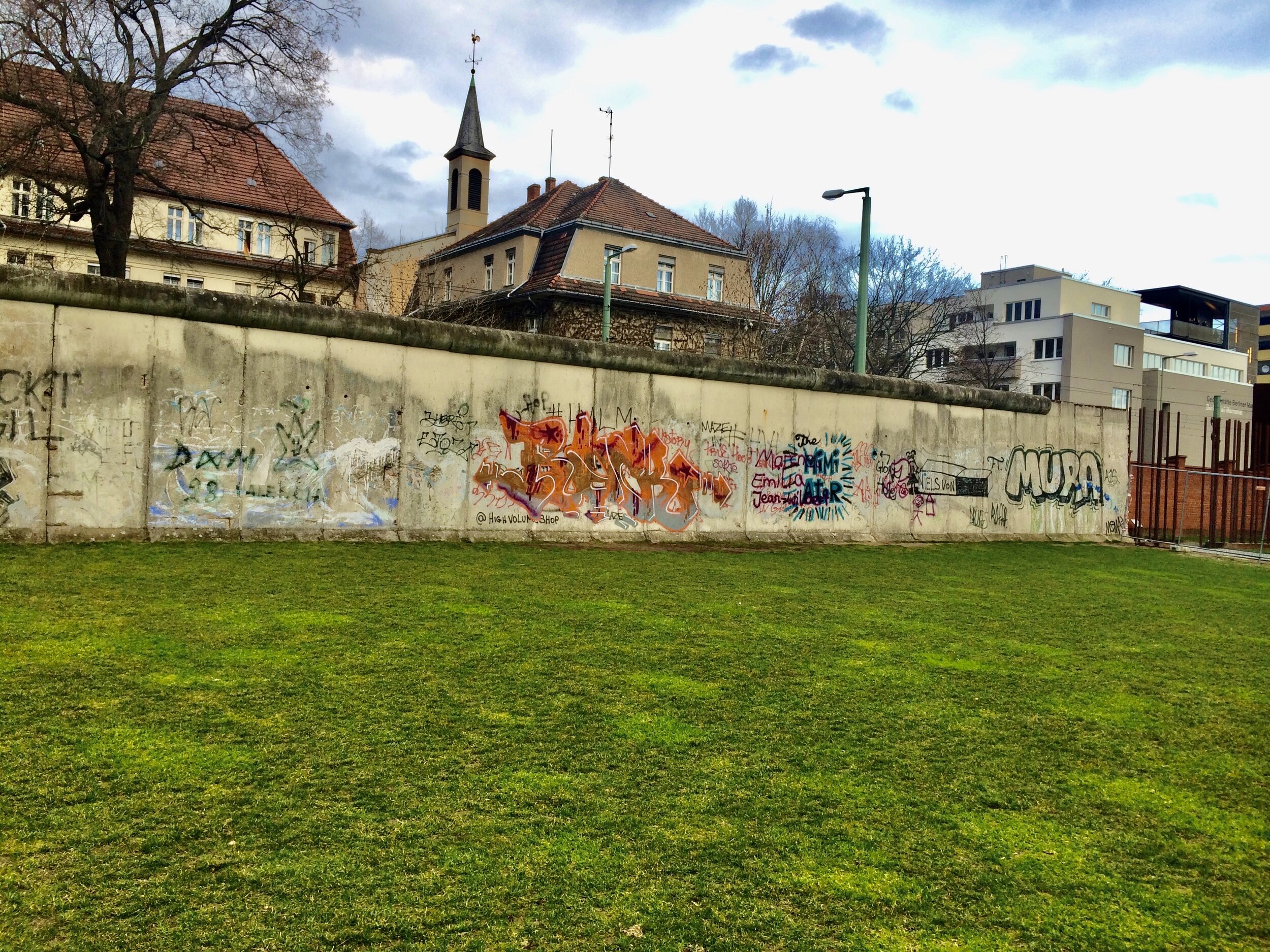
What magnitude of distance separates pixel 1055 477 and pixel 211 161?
25.4 m

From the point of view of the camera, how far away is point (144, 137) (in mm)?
21984

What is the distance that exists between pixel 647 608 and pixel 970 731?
390cm

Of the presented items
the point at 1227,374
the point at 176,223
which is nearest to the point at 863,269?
the point at 176,223

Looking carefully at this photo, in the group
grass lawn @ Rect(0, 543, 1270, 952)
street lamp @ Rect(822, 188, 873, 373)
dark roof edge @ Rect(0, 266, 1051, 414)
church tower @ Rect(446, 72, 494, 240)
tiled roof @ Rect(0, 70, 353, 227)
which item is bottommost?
grass lawn @ Rect(0, 543, 1270, 952)

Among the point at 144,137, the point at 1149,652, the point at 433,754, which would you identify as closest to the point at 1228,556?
the point at 1149,652

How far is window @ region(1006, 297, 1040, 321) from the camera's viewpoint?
241ft

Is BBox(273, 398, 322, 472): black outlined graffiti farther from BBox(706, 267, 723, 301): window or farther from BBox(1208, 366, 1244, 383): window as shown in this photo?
BBox(1208, 366, 1244, 383): window

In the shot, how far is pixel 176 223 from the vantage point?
152 feet

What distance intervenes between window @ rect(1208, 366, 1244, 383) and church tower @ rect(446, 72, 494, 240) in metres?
64.2

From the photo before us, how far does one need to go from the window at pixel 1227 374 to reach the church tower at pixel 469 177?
2528 inches

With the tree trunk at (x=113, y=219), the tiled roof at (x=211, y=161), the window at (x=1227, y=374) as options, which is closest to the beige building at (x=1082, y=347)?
the window at (x=1227, y=374)

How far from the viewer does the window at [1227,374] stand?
82.7 m

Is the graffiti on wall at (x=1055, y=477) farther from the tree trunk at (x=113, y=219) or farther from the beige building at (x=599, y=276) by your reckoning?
the tree trunk at (x=113, y=219)

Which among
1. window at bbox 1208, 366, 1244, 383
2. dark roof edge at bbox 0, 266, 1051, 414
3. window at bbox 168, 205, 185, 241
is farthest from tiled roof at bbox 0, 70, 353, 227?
window at bbox 1208, 366, 1244, 383
